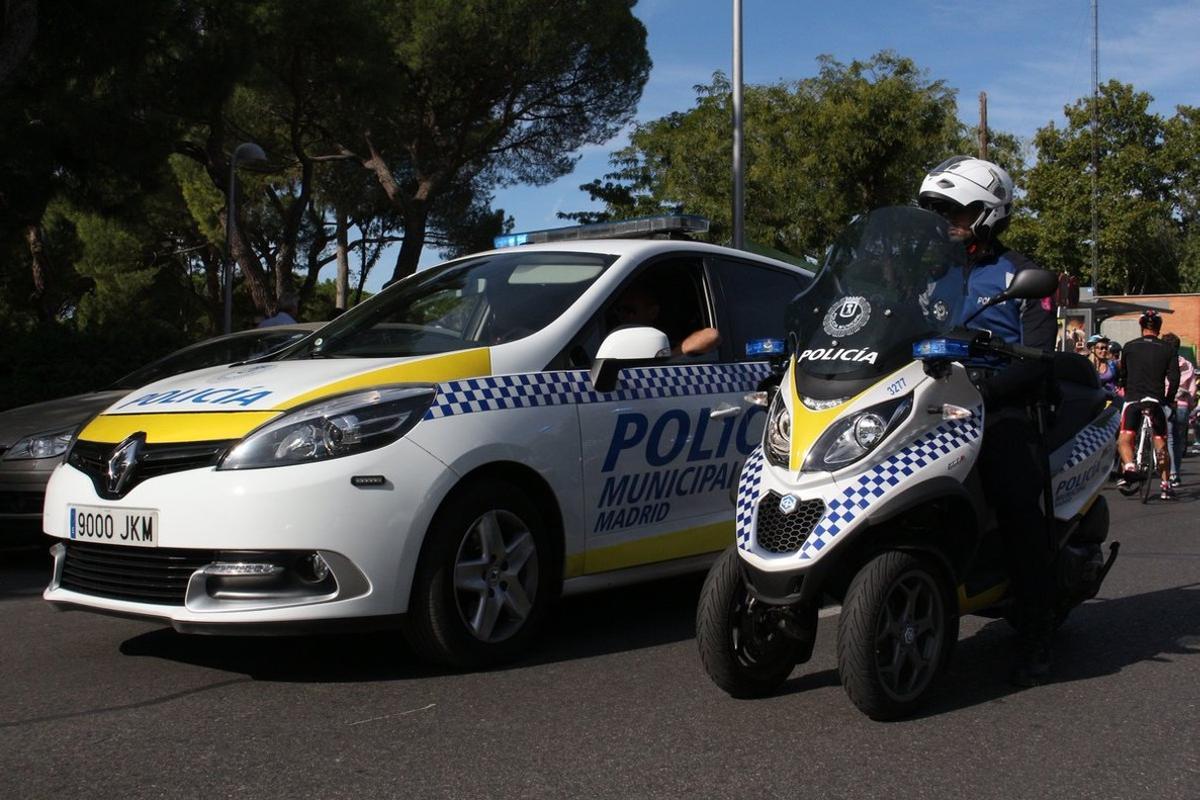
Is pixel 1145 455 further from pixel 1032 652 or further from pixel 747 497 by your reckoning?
pixel 747 497

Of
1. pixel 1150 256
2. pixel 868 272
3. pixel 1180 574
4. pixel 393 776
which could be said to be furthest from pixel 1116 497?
pixel 1150 256

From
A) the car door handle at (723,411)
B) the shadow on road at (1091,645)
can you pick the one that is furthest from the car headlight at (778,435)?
the car door handle at (723,411)

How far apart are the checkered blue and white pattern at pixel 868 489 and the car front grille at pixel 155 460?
1987mm

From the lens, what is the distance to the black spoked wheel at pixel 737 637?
4238 mm

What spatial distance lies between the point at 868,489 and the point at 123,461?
8.47 ft

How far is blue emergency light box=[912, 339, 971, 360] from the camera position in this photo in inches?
161

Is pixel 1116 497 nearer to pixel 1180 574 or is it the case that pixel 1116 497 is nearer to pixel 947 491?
pixel 1180 574

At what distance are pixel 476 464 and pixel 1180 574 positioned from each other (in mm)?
4516

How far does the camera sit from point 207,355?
29.4 feet

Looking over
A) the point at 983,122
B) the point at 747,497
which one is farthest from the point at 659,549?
the point at 983,122

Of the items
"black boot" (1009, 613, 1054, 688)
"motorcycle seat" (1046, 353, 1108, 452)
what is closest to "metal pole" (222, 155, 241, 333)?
"motorcycle seat" (1046, 353, 1108, 452)

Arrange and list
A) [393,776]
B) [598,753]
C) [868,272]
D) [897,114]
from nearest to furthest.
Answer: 1. [393,776]
2. [598,753]
3. [868,272]
4. [897,114]

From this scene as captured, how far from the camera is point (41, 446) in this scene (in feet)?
24.1

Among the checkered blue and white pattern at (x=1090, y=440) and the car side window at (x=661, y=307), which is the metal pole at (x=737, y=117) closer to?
the car side window at (x=661, y=307)
